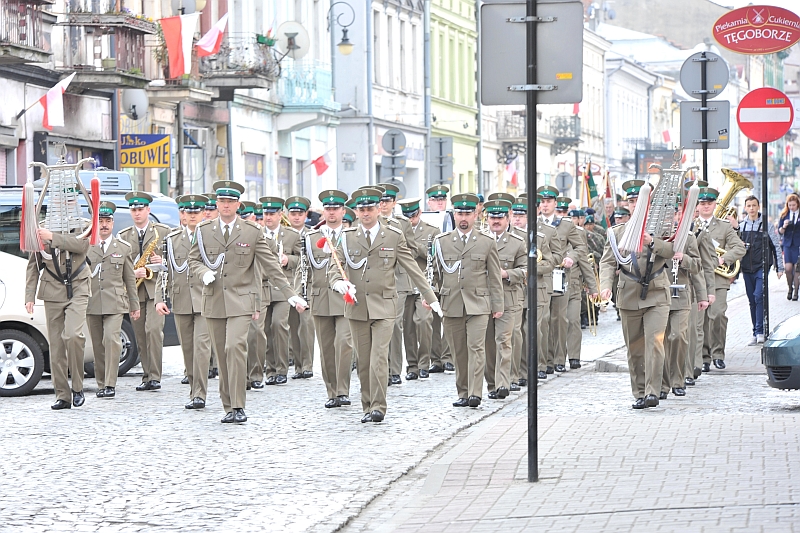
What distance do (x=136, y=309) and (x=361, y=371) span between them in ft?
9.38

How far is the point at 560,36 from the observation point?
944cm

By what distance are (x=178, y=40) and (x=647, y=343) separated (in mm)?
19367

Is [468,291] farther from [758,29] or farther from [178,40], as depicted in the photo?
[178,40]

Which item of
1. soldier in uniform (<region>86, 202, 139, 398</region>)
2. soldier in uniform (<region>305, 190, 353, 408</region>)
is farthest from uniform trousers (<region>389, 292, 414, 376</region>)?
soldier in uniform (<region>86, 202, 139, 398</region>)

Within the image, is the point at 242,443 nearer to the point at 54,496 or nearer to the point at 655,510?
the point at 54,496

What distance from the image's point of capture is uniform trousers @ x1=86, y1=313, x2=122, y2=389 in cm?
1484

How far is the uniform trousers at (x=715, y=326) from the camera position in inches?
658

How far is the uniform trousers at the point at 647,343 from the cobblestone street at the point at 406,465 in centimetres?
27

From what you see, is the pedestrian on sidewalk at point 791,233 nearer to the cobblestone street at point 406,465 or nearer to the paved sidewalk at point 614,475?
the cobblestone street at point 406,465

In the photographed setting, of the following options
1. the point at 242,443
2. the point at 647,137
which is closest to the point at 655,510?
the point at 242,443

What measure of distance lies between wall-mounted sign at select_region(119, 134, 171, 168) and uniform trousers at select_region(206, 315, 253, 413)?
16.5 meters

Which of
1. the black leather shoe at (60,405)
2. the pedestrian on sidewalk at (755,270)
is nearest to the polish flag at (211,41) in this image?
the pedestrian on sidewalk at (755,270)

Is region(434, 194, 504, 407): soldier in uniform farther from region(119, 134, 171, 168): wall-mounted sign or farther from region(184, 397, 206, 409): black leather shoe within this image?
region(119, 134, 171, 168): wall-mounted sign

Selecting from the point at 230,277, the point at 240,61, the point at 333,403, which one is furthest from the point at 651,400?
the point at 240,61
